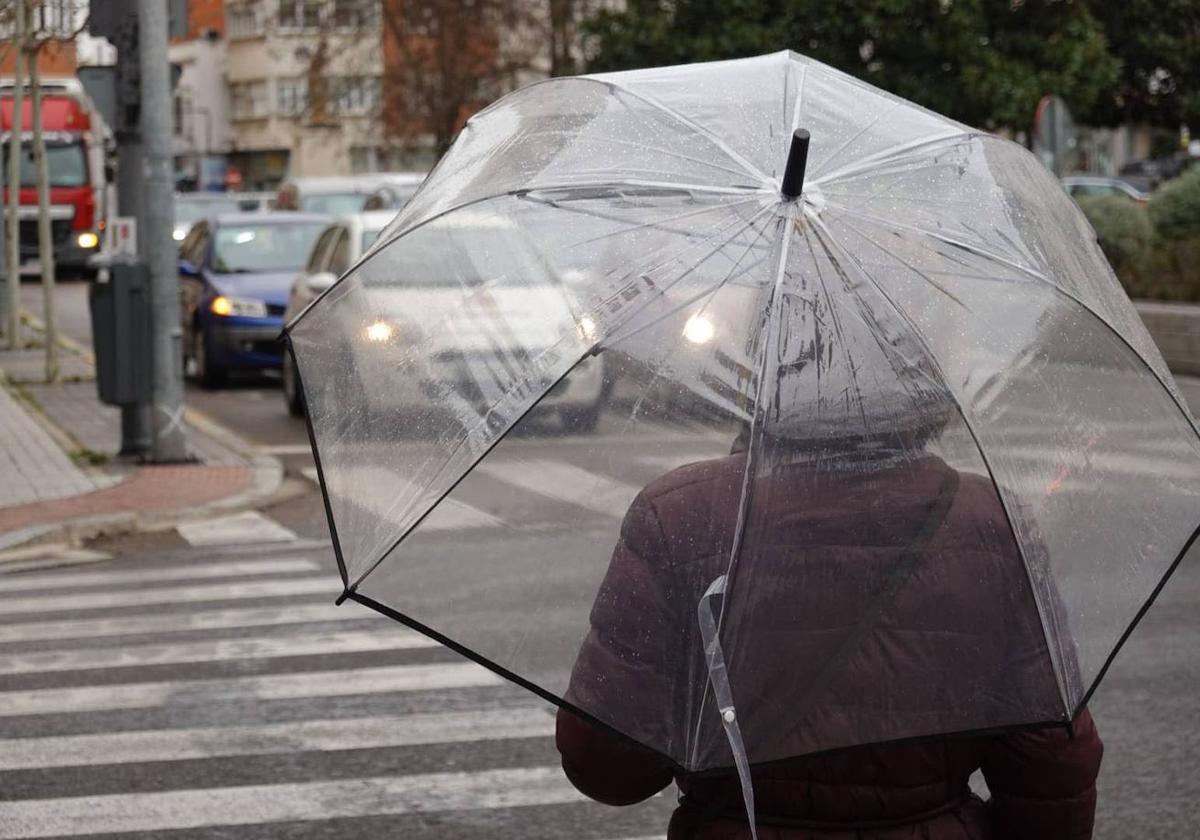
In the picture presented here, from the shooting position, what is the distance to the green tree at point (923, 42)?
2630cm

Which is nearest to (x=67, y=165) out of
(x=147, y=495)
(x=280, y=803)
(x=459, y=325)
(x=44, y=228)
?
(x=44, y=228)

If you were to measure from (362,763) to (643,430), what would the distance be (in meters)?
3.79

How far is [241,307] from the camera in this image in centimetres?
1991

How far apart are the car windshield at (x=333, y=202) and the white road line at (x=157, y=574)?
25743 millimetres

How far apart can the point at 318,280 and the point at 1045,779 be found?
48.7ft

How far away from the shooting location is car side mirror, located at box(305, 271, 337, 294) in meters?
16.5

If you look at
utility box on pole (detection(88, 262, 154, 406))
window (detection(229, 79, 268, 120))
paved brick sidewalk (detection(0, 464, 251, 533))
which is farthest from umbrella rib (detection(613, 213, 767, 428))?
window (detection(229, 79, 268, 120))

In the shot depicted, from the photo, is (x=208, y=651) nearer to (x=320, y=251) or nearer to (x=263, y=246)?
(x=320, y=251)

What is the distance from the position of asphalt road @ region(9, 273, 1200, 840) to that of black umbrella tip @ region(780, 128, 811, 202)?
330cm

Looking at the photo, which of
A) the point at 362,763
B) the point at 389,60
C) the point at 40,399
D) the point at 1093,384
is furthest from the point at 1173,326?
the point at 389,60

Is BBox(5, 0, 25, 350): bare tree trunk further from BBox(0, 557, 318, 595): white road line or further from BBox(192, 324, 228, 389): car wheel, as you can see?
BBox(0, 557, 318, 595): white road line

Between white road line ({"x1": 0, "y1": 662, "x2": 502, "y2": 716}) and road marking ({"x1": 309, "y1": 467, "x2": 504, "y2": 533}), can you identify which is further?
white road line ({"x1": 0, "y1": 662, "x2": 502, "y2": 716})

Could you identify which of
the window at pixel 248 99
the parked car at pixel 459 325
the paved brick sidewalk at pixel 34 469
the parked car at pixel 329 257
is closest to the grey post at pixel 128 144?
the paved brick sidewalk at pixel 34 469

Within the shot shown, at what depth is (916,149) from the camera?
111 inches
